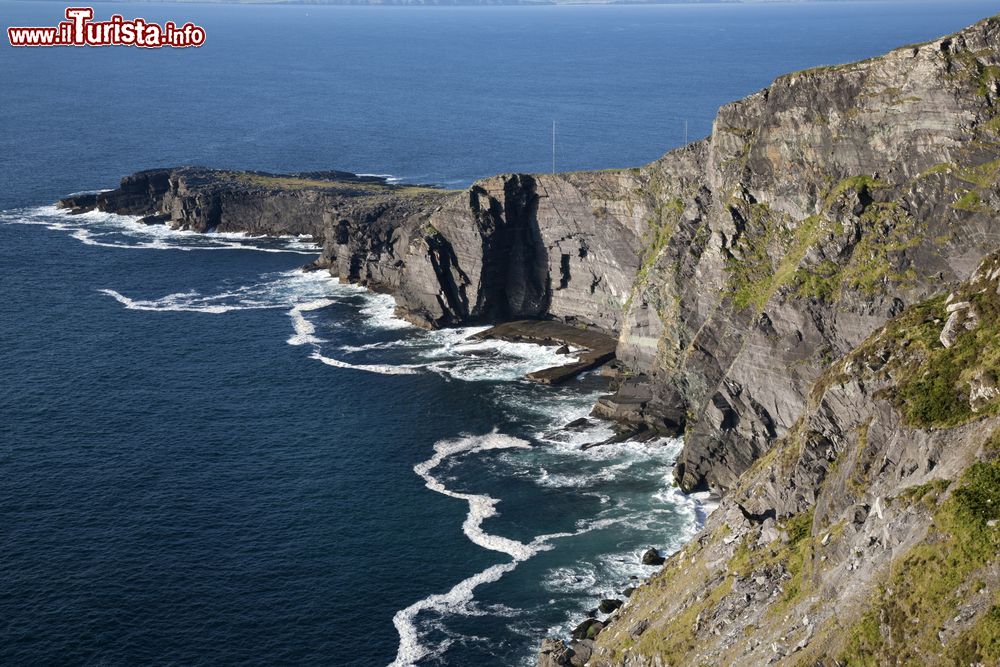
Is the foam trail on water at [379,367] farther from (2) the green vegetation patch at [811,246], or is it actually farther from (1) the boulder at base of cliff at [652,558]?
(1) the boulder at base of cliff at [652,558]

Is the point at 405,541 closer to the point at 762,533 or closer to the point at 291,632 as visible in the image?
the point at 291,632

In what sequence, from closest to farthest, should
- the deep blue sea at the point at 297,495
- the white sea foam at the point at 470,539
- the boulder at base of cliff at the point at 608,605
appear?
the white sea foam at the point at 470,539, the deep blue sea at the point at 297,495, the boulder at base of cliff at the point at 608,605

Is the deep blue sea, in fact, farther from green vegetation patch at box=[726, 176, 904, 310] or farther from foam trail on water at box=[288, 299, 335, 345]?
green vegetation patch at box=[726, 176, 904, 310]

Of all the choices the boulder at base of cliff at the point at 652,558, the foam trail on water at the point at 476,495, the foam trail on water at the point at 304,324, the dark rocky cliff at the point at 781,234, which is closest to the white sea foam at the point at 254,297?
the foam trail on water at the point at 304,324

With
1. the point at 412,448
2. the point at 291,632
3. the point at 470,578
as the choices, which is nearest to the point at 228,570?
the point at 291,632

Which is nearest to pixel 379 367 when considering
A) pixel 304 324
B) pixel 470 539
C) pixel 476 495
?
pixel 304 324

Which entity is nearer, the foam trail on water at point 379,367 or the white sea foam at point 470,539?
the white sea foam at point 470,539
